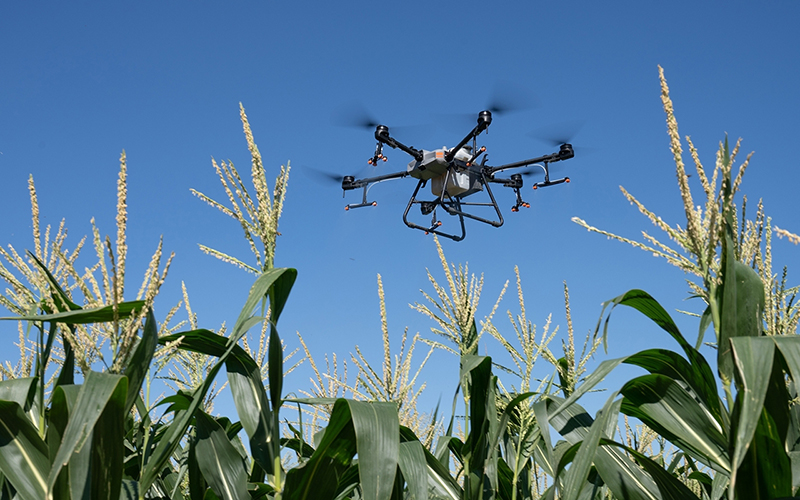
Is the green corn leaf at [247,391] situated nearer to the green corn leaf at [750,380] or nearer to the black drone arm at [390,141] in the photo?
the green corn leaf at [750,380]

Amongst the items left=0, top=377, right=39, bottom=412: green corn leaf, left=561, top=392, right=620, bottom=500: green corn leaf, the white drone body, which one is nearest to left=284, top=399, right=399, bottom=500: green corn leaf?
left=561, top=392, right=620, bottom=500: green corn leaf

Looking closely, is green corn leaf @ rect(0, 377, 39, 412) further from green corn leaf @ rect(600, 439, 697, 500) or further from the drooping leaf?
the drooping leaf

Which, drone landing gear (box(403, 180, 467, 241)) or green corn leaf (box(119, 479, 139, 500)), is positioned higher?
drone landing gear (box(403, 180, 467, 241))

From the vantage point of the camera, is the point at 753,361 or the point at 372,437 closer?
the point at 753,361

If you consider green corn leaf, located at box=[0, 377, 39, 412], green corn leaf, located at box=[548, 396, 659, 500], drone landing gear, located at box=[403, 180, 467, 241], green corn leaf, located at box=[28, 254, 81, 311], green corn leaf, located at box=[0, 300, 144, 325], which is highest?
drone landing gear, located at box=[403, 180, 467, 241]

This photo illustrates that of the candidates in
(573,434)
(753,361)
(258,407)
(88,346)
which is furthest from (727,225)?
(88,346)

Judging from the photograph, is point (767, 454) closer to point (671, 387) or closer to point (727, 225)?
point (671, 387)
